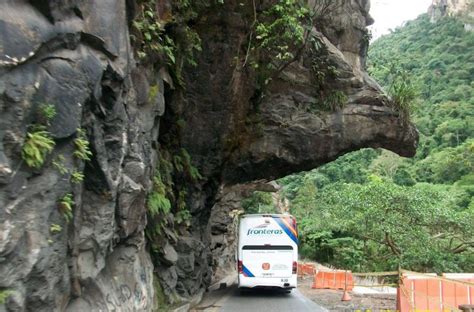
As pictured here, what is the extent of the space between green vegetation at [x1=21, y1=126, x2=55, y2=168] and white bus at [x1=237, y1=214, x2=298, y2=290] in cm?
1370

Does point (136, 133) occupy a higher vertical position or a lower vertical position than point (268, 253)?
higher

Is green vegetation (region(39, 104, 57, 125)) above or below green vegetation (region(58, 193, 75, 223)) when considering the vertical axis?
above

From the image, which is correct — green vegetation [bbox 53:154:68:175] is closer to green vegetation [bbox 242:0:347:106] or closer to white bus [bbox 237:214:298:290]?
green vegetation [bbox 242:0:347:106]

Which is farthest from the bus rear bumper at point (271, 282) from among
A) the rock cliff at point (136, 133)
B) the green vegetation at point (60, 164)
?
the green vegetation at point (60, 164)

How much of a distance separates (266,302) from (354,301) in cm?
331

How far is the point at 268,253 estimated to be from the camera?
19.5 m

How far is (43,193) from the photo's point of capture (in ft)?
22.7

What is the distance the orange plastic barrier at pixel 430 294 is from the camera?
483 inches

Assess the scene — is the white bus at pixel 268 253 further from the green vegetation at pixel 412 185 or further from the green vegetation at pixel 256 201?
the green vegetation at pixel 256 201

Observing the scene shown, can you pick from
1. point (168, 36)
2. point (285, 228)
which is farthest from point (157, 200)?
point (285, 228)

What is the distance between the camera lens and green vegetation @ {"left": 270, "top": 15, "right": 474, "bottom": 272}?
2334cm

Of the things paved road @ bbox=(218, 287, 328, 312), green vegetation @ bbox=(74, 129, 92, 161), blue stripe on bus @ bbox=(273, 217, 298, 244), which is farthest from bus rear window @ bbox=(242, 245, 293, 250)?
green vegetation @ bbox=(74, 129, 92, 161)

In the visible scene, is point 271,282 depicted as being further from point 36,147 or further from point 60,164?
point 36,147

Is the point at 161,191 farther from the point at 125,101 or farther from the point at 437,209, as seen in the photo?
the point at 437,209
